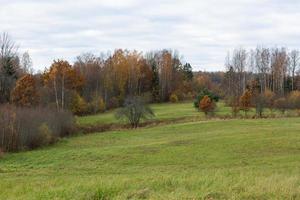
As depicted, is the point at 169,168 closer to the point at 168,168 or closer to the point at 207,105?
the point at 168,168

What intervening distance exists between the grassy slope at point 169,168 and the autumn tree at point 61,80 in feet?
85.7

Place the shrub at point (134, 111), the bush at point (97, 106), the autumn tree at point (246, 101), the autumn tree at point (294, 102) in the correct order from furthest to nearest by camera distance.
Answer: the bush at point (97, 106) < the autumn tree at point (294, 102) < the autumn tree at point (246, 101) < the shrub at point (134, 111)

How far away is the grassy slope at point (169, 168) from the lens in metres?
8.85

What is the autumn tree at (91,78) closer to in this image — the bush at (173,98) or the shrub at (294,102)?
the bush at (173,98)

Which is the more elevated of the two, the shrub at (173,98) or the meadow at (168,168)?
the shrub at (173,98)

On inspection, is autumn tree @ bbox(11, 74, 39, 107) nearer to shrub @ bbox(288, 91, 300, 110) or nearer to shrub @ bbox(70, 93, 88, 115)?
shrub @ bbox(70, 93, 88, 115)

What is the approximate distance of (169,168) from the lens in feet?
77.7

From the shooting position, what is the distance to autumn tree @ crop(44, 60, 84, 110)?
252 ft

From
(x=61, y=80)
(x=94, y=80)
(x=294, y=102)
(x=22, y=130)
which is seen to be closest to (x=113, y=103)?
(x=94, y=80)

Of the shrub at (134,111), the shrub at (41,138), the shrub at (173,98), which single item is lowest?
the shrub at (41,138)

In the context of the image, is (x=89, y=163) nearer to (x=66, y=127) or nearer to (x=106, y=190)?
(x=106, y=190)

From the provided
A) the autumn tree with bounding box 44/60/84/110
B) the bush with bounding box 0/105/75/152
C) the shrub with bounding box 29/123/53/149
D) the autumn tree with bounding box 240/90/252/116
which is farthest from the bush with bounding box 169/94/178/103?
the shrub with bounding box 29/123/53/149

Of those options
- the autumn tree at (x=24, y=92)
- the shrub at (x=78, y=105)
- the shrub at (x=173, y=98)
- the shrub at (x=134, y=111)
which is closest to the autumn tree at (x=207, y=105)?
the shrub at (x=134, y=111)

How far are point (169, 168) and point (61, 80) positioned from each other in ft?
199
